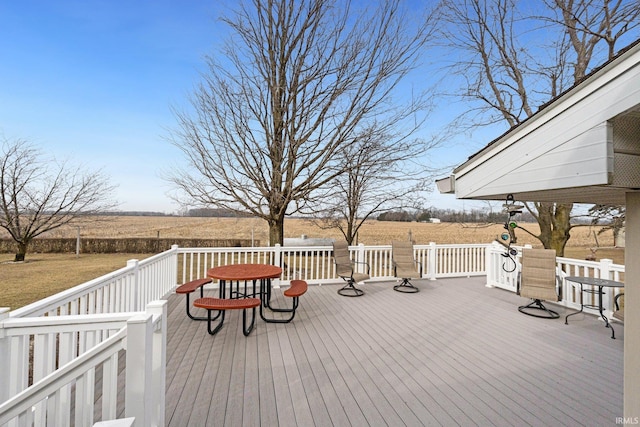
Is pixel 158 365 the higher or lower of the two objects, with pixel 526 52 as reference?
lower

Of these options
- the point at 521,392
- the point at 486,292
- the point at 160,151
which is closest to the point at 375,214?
the point at 486,292

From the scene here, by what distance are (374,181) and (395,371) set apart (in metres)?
6.93

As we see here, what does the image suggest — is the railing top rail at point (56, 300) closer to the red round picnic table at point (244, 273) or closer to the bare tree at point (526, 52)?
the red round picnic table at point (244, 273)

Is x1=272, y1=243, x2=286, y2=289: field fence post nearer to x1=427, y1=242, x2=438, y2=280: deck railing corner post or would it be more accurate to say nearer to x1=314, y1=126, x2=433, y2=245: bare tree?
x1=314, y1=126, x2=433, y2=245: bare tree

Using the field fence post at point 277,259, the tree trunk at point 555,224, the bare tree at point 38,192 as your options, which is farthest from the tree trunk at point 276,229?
the bare tree at point 38,192

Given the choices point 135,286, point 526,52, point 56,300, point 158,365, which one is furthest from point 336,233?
point 158,365

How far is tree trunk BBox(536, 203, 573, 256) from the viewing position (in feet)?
26.1

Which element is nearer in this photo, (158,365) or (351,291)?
(158,365)

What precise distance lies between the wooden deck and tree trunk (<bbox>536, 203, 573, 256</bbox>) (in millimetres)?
4287

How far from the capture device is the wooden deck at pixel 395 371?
217 cm

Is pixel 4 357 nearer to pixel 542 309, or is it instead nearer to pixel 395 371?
pixel 395 371

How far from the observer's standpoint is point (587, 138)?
1.22m

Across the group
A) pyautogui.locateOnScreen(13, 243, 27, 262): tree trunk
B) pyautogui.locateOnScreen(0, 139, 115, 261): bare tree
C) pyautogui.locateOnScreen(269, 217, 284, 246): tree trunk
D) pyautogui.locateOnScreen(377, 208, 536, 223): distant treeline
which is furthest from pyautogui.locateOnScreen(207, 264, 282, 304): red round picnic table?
pyautogui.locateOnScreen(13, 243, 27, 262): tree trunk

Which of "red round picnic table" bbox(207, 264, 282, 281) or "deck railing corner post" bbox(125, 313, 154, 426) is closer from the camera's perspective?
"deck railing corner post" bbox(125, 313, 154, 426)
